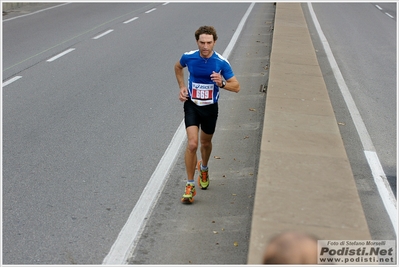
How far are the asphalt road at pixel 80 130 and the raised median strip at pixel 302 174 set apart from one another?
58 centimetres

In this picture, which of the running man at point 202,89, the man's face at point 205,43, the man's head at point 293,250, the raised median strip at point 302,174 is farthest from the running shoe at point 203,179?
the man's head at point 293,250

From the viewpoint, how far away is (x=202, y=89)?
726 cm

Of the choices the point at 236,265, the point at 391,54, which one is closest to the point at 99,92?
the point at 236,265

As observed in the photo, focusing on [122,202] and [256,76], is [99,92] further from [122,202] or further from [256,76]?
[122,202]

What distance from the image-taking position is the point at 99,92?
12.5 meters

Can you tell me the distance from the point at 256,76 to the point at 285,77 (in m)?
2.17

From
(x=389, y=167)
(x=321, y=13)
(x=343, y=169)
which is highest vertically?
(x=343, y=169)

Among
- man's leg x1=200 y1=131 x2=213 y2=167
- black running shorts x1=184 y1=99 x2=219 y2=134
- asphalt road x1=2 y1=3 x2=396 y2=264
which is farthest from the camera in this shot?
man's leg x1=200 y1=131 x2=213 y2=167

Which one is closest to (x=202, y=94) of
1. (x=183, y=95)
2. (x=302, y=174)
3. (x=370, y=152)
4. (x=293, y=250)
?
(x=183, y=95)

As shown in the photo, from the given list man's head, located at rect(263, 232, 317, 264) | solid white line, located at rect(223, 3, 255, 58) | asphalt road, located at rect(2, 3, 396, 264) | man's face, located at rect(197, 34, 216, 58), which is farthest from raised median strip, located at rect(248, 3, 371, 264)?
solid white line, located at rect(223, 3, 255, 58)

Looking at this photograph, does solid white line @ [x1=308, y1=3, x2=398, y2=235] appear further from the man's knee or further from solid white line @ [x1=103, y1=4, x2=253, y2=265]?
solid white line @ [x1=103, y1=4, x2=253, y2=265]

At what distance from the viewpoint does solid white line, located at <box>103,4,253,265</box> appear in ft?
19.2

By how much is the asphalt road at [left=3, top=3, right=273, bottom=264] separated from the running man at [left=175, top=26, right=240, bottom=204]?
521mm

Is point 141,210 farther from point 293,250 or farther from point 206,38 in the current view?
point 293,250
